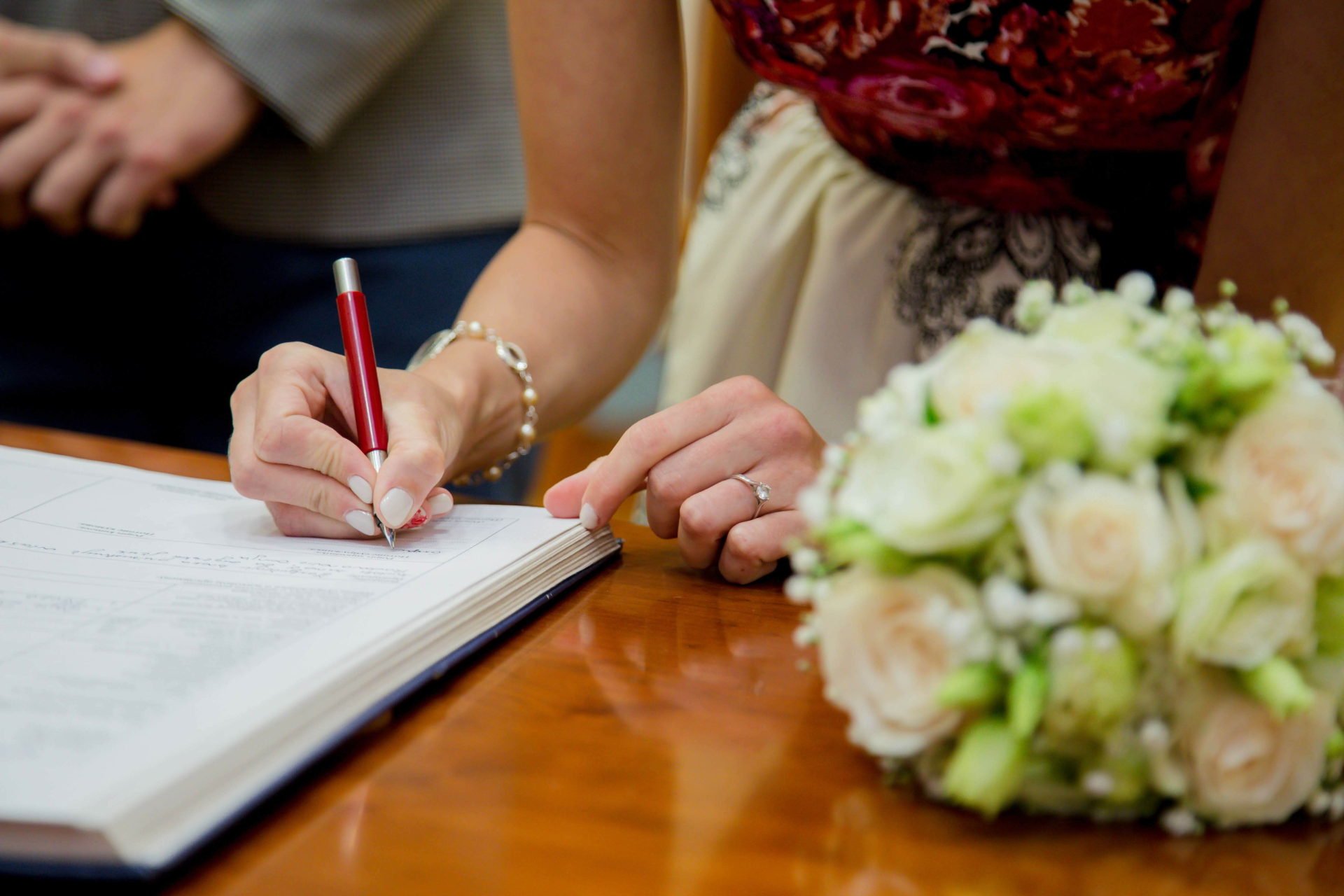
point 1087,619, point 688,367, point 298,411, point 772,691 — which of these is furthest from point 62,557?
point 688,367

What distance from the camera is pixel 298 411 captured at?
613mm

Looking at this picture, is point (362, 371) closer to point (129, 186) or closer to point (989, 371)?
point (989, 371)

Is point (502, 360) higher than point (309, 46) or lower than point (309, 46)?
lower

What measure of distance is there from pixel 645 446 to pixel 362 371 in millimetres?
175

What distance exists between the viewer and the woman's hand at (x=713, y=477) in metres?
0.60

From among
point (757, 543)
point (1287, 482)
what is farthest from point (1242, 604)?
point (757, 543)

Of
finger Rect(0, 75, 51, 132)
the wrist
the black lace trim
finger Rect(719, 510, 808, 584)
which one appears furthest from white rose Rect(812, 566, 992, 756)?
finger Rect(0, 75, 51, 132)

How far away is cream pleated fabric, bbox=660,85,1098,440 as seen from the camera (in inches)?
38.4

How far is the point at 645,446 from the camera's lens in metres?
0.61

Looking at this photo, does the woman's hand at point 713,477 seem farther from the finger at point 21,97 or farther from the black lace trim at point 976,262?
the finger at point 21,97

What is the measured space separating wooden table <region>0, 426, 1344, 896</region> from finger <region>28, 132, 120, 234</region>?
828mm

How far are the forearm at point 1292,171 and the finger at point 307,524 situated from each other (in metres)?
0.60

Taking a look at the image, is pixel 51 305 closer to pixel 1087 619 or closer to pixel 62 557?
pixel 62 557

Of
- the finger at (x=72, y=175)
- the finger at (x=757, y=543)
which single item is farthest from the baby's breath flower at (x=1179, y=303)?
the finger at (x=72, y=175)
